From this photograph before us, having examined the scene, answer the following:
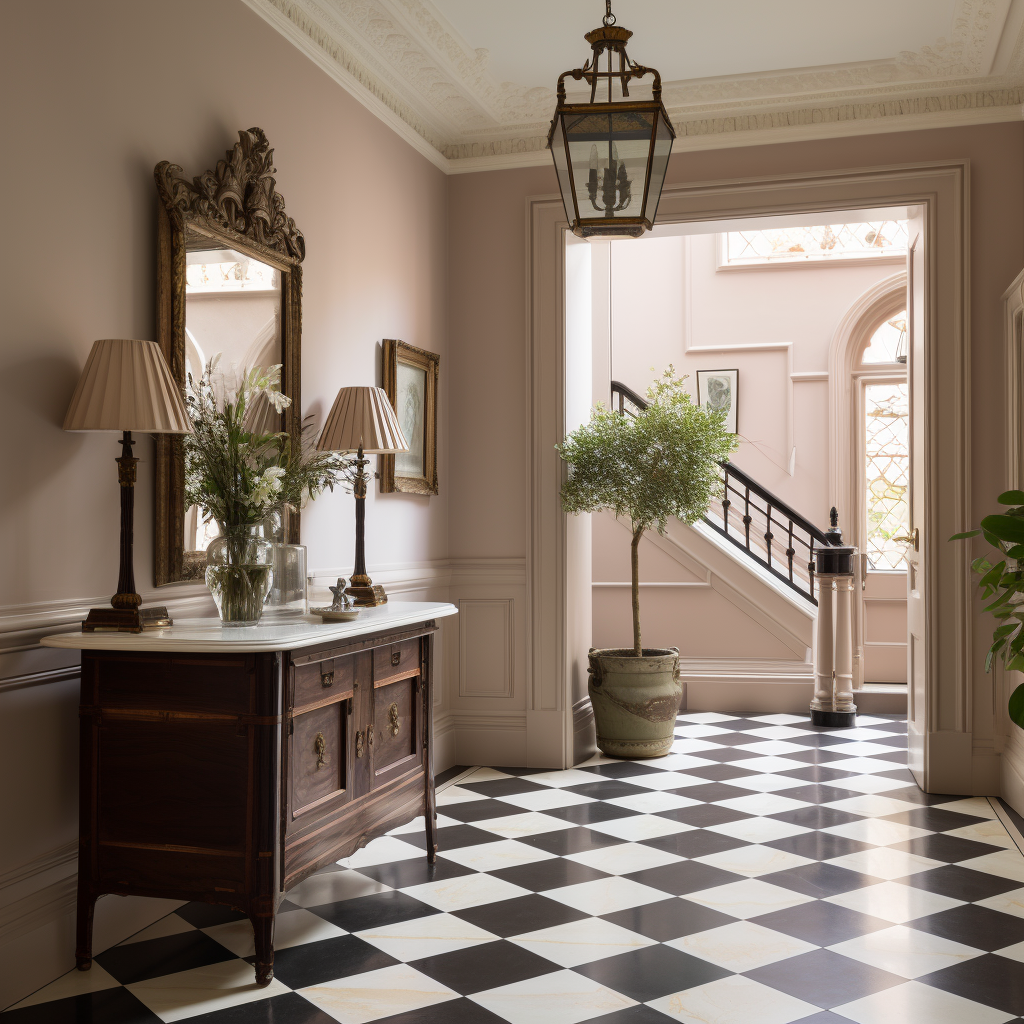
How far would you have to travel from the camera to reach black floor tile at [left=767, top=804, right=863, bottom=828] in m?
4.46

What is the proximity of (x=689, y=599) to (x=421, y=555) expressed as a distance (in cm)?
277

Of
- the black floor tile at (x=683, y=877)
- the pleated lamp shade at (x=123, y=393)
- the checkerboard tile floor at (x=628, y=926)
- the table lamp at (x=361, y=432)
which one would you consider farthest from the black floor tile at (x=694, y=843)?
the pleated lamp shade at (x=123, y=393)

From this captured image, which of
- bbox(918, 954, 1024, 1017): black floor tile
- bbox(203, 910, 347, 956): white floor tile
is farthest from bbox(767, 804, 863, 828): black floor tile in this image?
bbox(203, 910, 347, 956): white floor tile

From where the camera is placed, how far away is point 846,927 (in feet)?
10.6

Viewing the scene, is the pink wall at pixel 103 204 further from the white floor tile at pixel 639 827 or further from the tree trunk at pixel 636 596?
the tree trunk at pixel 636 596

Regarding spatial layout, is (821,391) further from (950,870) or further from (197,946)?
(197,946)

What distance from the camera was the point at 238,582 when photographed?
3.10m

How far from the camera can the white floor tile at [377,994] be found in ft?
8.73

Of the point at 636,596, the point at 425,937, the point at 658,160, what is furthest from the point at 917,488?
the point at 425,937

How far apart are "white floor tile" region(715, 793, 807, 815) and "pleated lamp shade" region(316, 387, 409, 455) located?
2.32m

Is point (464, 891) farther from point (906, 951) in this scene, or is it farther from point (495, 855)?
point (906, 951)

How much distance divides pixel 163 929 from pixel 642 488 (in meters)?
3.27

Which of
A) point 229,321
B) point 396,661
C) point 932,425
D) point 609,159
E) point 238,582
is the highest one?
point 609,159

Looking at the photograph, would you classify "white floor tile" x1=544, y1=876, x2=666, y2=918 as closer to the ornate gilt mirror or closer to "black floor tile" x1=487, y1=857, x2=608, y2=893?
"black floor tile" x1=487, y1=857, x2=608, y2=893
